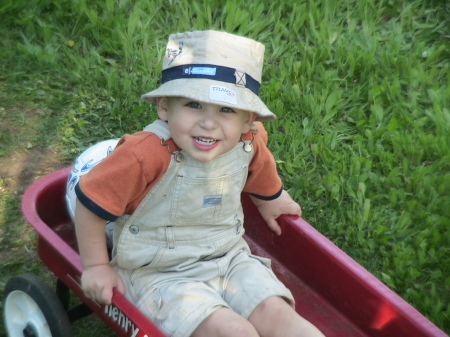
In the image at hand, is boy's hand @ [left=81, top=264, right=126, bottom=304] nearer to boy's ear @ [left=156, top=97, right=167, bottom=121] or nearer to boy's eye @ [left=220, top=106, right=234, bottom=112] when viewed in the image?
boy's ear @ [left=156, top=97, right=167, bottom=121]

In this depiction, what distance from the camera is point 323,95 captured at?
14.6 ft

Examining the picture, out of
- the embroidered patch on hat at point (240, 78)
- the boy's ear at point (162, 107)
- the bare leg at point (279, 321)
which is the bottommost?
the bare leg at point (279, 321)

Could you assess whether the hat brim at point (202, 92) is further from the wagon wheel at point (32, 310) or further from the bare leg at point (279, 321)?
the wagon wheel at point (32, 310)

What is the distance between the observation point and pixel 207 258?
279 cm

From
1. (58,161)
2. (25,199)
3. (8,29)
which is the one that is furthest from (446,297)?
(8,29)

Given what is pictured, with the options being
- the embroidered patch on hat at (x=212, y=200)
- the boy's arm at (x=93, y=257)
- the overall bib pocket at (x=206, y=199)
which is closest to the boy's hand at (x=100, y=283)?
the boy's arm at (x=93, y=257)

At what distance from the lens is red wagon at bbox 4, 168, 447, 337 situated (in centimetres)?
256

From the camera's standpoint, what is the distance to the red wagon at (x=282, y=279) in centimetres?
256

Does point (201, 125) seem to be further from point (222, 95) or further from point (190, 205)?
point (190, 205)

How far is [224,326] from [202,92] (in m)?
0.86

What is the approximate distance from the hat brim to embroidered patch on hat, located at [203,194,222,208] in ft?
1.32

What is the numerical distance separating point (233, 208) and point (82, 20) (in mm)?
2920

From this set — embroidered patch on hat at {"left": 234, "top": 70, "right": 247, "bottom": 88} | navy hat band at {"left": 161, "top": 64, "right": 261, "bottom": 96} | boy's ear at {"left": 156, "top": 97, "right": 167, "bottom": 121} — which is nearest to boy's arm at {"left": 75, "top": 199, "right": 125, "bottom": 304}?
boy's ear at {"left": 156, "top": 97, "right": 167, "bottom": 121}

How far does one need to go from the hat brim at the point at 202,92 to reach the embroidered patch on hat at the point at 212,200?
0.40 meters
